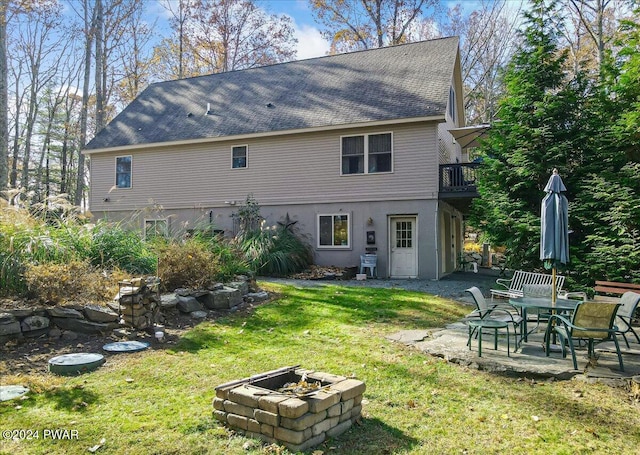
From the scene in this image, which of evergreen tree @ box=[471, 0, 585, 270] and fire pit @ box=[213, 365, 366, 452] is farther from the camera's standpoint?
evergreen tree @ box=[471, 0, 585, 270]

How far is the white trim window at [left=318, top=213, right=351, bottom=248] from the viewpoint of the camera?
14.5 meters

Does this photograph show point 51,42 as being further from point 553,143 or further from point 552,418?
point 552,418

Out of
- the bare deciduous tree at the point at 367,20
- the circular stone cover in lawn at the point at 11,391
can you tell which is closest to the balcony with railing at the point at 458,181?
the circular stone cover in lawn at the point at 11,391

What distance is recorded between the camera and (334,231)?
14.6 m

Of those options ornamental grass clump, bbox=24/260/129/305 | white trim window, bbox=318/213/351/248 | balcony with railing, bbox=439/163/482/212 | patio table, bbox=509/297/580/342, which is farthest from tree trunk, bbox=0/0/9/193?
patio table, bbox=509/297/580/342

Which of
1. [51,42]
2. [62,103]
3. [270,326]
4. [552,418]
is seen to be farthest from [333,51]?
[552,418]

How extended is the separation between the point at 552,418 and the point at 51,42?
30.5m

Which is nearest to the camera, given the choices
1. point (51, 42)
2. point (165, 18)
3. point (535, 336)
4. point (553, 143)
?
point (535, 336)

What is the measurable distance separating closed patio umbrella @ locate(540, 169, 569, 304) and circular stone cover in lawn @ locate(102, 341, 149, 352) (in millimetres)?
5199

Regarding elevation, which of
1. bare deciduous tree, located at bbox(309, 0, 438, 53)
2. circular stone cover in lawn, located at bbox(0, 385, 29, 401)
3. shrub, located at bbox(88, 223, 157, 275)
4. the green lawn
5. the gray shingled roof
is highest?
bare deciduous tree, located at bbox(309, 0, 438, 53)

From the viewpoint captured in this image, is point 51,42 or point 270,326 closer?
point 270,326

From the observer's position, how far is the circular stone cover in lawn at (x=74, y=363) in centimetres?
455

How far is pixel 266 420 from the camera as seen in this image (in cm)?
318

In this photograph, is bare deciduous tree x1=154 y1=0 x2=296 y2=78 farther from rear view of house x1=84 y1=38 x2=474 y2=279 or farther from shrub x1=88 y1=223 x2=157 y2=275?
shrub x1=88 y1=223 x2=157 y2=275
